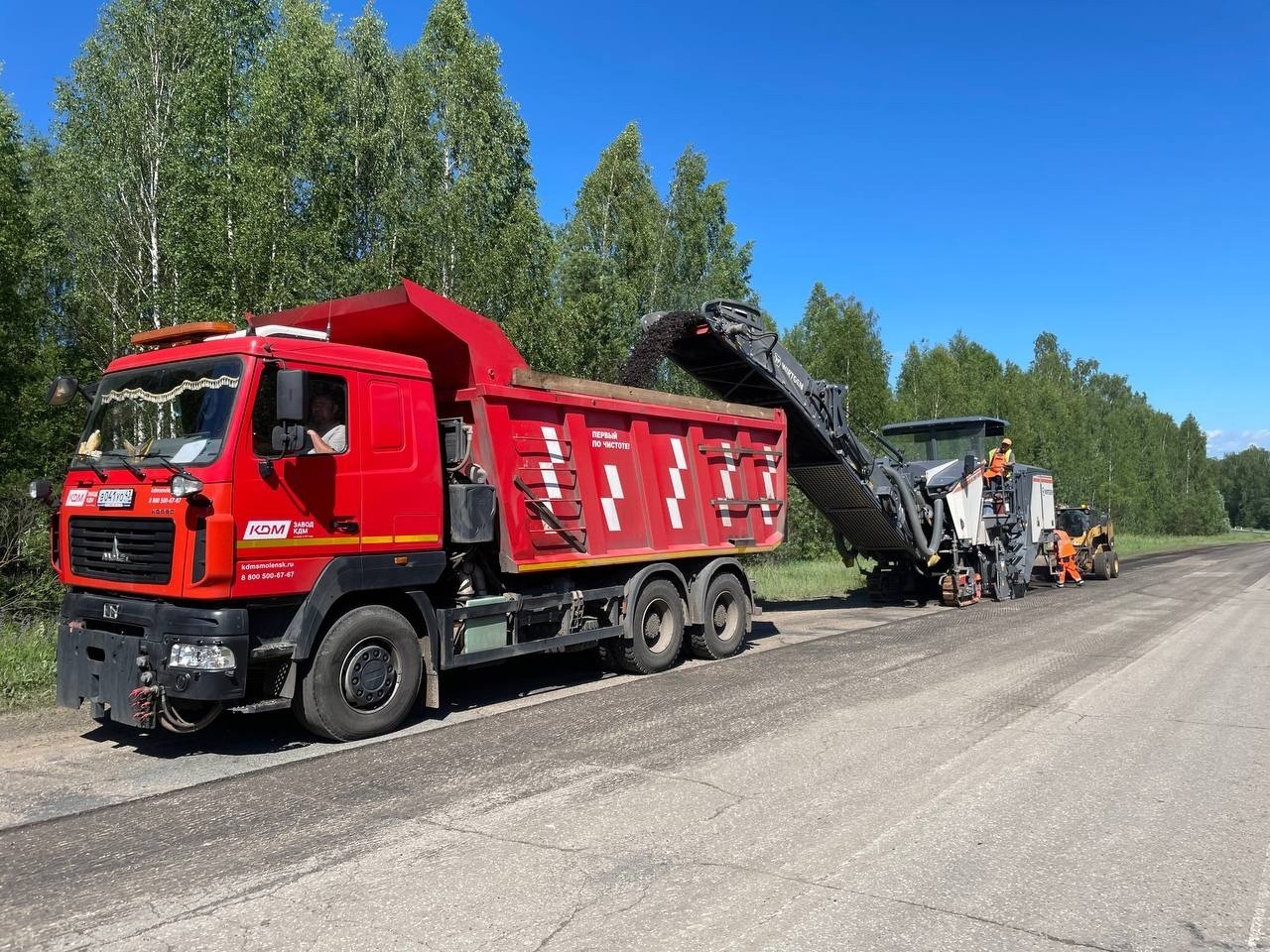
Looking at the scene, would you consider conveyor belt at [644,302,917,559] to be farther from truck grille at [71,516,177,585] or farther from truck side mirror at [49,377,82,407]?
truck grille at [71,516,177,585]

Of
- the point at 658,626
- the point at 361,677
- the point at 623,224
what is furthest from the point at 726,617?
the point at 623,224

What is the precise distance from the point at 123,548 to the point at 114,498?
14.2 inches

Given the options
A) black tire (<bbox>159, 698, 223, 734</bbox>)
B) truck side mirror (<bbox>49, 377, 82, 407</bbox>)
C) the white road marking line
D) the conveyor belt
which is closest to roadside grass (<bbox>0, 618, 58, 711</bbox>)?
black tire (<bbox>159, 698, 223, 734</bbox>)

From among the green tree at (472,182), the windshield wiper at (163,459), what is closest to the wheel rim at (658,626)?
the windshield wiper at (163,459)

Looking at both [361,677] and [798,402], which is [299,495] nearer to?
[361,677]

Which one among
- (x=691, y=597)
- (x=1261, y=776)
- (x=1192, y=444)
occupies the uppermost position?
(x=1192, y=444)

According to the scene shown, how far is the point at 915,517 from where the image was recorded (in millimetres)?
14547

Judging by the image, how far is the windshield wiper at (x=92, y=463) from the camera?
6.19m

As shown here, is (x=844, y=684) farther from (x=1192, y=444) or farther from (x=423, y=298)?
(x=1192, y=444)

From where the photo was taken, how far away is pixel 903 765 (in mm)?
5586

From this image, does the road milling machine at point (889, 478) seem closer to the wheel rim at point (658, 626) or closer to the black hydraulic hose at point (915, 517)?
the black hydraulic hose at point (915, 517)

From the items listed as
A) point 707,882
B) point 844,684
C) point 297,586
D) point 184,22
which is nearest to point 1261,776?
point 844,684

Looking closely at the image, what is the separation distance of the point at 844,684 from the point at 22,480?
13.8m

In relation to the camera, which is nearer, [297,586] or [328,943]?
[328,943]
